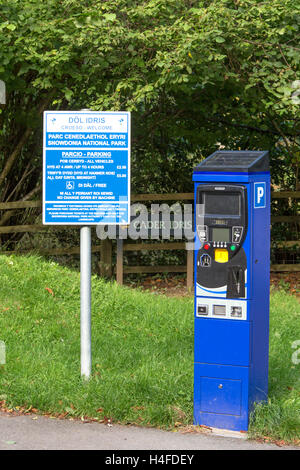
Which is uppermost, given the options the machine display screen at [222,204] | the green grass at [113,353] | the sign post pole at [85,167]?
the sign post pole at [85,167]

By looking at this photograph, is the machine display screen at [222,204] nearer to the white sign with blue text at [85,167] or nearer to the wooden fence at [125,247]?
the white sign with blue text at [85,167]

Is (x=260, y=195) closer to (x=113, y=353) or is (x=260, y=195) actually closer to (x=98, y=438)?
(x=98, y=438)

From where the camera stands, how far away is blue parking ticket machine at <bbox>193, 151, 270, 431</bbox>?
17.3 feet

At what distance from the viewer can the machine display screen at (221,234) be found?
17.4 feet

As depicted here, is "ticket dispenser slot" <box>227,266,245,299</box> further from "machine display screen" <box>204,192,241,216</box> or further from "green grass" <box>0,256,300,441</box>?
"green grass" <box>0,256,300,441</box>

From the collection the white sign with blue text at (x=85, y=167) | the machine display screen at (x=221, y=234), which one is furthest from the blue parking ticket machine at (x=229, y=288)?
the white sign with blue text at (x=85, y=167)

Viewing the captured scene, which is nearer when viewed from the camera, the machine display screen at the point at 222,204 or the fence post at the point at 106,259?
the machine display screen at the point at 222,204

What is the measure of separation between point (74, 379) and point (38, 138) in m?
7.13

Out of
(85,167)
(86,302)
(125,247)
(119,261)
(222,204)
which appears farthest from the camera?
(125,247)

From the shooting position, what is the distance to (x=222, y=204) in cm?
530

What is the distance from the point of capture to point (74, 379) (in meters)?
6.29

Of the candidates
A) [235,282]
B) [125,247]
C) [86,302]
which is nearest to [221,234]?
[235,282]

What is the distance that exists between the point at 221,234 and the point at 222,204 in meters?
0.21

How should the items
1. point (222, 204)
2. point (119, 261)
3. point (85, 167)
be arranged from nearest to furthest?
1. point (222, 204)
2. point (85, 167)
3. point (119, 261)
